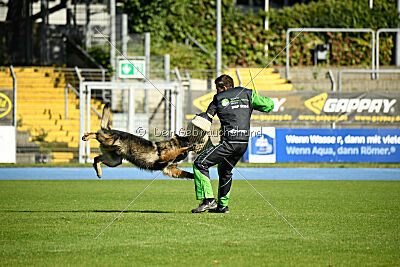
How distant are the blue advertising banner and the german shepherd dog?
14929mm

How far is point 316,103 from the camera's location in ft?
87.4

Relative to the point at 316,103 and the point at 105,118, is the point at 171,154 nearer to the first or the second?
the point at 105,118

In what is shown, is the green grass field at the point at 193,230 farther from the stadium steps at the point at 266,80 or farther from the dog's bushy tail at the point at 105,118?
the stadium steps at the point at 266,80

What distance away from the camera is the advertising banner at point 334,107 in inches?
1045

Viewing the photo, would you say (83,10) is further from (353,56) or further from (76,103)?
(353,56)

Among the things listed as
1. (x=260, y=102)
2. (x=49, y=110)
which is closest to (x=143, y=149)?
(x=260, y=102)

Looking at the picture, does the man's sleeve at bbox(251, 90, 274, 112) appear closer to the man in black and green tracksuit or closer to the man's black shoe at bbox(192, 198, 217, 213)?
the man in black and green tracksuit

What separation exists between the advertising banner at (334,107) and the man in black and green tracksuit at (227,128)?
15737 millimetres

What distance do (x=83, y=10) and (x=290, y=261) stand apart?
27.9 metres

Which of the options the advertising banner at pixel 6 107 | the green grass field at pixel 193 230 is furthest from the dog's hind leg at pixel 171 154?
the advertising banner at pixel 6 107

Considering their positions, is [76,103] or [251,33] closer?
[76,103]

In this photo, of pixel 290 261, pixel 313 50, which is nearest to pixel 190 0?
pixel 313 50

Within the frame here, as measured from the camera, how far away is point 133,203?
13.3 meters

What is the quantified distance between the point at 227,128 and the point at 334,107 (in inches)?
660
